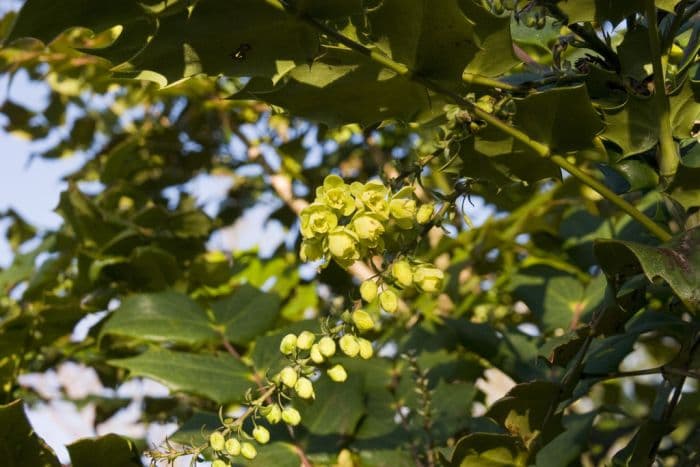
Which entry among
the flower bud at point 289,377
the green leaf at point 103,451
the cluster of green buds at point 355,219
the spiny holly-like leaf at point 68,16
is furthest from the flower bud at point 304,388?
the spiny holly-like leaf at point 68,16

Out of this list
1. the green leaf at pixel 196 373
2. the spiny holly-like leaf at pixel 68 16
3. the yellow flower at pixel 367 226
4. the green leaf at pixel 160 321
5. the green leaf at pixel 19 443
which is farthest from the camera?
the green leaf at pixel 160 321

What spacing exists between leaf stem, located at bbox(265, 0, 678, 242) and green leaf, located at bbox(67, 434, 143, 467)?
0.46 meters

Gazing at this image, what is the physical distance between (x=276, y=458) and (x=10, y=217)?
4.87ft

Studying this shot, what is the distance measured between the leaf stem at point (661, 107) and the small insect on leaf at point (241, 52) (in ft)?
1.09

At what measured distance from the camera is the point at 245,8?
2.20 ft

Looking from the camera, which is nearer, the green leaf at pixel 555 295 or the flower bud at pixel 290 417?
the flower bud at pixel 290 417

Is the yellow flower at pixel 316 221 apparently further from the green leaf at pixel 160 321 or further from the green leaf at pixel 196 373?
the green leaf at pixel 160 321

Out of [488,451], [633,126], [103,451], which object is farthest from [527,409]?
[103,451]

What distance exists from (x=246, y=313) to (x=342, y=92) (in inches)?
27.6

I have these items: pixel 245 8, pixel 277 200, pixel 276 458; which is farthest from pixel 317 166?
pixel 245 8

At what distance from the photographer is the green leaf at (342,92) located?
0.73 meters

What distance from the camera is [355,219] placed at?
2.51ft

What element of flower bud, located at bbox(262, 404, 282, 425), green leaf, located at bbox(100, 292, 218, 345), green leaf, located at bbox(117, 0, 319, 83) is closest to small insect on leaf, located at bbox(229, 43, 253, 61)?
green leaf, located at bbox(117, 0, 319, 83)

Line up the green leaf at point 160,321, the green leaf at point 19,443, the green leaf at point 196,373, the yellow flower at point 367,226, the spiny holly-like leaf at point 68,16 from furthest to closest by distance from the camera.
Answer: the green leaf at point 160,321 → the green leaf at point 196,373 → the green leaf at point 19,443 → the yellow flower at point 367,226 → the spiny holly-like leaf at point 68,16
